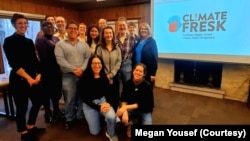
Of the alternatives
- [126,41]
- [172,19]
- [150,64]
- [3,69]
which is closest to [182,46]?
[172,19]

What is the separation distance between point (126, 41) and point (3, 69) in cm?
312

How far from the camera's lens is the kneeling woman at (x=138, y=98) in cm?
201

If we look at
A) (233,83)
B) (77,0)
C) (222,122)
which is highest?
(77,0)

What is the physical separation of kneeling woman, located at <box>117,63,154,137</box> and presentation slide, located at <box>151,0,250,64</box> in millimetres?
1910

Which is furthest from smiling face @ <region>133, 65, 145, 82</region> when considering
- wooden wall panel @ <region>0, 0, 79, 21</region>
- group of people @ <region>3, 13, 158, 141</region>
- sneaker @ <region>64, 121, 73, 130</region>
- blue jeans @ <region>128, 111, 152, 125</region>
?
wooden wall panel @ <region>0, 0, 79, 21</region>

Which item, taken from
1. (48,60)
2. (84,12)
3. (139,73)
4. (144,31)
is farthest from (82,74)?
(84,12)

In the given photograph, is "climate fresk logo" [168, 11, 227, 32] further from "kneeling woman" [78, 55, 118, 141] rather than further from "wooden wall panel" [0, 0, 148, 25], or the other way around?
"kneeling woman" [78, 55, 118, 141]

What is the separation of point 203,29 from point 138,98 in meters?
2.16

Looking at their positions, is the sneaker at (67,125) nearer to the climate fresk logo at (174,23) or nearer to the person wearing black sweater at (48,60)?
the person wearing black sweater at (48,60)

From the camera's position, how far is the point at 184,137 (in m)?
1.17

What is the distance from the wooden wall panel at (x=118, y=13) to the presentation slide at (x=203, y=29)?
2.40 feet

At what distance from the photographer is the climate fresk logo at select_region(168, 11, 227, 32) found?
10.5 feet

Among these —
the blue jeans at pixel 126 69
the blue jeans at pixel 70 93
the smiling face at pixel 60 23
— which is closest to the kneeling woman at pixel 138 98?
the blue jeans at pixel 126 69

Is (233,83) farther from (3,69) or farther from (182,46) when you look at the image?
(3,69)
